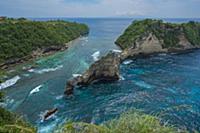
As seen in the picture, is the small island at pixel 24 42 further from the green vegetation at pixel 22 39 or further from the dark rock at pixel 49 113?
the dark rock at pixel 49 113

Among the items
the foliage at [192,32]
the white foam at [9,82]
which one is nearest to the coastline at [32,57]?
the white foam at [9,82]

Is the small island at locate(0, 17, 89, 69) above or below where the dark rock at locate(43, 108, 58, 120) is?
above

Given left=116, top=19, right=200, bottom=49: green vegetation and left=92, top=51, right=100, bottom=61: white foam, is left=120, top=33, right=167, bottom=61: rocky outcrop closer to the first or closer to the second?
left=116, top=19, right=200, bottom=49: green vegetation

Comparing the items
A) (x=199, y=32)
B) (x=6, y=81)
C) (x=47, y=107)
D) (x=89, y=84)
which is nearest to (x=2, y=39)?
(x=6, y=81)

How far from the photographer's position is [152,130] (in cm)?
1501

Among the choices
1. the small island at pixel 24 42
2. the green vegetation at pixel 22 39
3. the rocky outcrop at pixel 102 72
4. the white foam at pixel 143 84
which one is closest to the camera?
the white foam at pixel 143 84

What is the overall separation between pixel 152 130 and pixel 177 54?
98.7 m

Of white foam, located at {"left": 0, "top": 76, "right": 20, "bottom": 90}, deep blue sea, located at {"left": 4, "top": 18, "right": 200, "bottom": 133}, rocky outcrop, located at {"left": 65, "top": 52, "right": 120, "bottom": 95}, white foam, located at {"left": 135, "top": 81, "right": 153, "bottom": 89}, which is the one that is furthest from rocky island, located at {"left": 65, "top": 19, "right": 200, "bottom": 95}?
white foam, located at {"left": 0, "top": 76, "right": 20, "bottom": 90}

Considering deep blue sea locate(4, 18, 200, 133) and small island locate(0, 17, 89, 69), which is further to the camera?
small island locate(0, 17, 89, 69)

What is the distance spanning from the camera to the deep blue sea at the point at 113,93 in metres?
49.9

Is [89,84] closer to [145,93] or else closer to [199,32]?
[145,93]

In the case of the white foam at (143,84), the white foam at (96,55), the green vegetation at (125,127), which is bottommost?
the white foam at (96,55)

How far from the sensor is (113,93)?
6250 centimetres

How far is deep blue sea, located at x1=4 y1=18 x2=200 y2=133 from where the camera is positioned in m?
49.9
